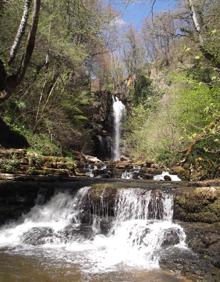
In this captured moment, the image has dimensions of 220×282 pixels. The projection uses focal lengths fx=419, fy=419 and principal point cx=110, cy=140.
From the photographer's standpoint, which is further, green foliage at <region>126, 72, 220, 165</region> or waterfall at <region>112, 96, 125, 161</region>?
waterfall at <region>112, 96, 125, 161</region>

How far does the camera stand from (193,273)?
27.0 ft

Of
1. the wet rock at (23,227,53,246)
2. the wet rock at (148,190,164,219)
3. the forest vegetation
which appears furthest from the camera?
the forest vegetation

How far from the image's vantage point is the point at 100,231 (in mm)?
11336

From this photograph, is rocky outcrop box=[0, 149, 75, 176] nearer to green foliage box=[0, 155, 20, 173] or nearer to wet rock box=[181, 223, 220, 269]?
green foliage box=[0, 155, 20, 173]

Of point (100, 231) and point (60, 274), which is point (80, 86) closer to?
point (100, 231)

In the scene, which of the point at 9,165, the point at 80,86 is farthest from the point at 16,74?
the point at 80,86

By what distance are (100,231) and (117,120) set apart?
79.1 feet

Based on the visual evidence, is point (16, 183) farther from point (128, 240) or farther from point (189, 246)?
point (189, 246)

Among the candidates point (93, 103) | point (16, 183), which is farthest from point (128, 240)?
point (93, 103)

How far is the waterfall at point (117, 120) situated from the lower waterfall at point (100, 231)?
63.5 feet

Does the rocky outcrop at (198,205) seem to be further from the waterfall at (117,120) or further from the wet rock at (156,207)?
the waterfall at (117,120)

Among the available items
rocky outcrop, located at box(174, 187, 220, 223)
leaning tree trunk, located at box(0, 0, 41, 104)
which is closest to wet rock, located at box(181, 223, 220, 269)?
rocky outcrop, located at box(174, 187, 220, 223)

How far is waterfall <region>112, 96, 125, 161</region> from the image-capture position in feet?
107

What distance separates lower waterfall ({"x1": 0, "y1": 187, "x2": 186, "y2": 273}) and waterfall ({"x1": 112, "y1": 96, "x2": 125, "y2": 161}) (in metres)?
19.4
